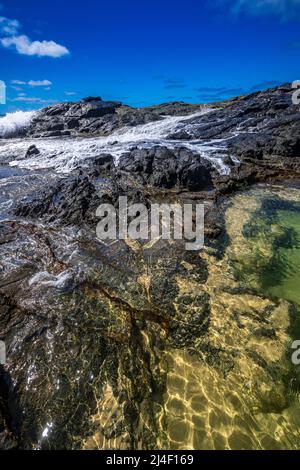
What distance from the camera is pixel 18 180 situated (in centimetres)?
1579

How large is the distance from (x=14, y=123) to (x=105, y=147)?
62.0 feet

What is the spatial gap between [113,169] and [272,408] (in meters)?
13.5

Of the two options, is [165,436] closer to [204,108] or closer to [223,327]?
[223,327]

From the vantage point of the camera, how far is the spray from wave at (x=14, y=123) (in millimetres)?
33375

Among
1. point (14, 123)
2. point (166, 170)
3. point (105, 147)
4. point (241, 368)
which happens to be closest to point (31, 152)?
point (105, 147)

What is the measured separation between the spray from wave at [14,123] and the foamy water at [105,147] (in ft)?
17.1

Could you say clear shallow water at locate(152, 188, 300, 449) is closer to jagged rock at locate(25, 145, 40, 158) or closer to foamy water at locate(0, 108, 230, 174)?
foamy water at locate(0, 108, 230, 174)

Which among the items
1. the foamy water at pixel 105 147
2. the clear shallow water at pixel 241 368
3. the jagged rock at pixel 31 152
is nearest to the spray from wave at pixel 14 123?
the foamy water at pixel 105 147

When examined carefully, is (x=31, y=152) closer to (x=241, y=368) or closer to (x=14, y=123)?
(x=14, y=123)

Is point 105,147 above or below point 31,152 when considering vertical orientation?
above

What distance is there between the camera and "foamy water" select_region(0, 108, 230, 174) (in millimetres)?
19109

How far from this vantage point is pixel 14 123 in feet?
113

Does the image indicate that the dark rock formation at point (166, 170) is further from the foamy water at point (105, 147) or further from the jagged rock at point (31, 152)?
the jagged rock at point (31, 152)

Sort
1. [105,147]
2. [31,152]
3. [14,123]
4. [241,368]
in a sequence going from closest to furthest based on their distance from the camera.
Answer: [241,368], [31,152], [105,147], [14,123]
